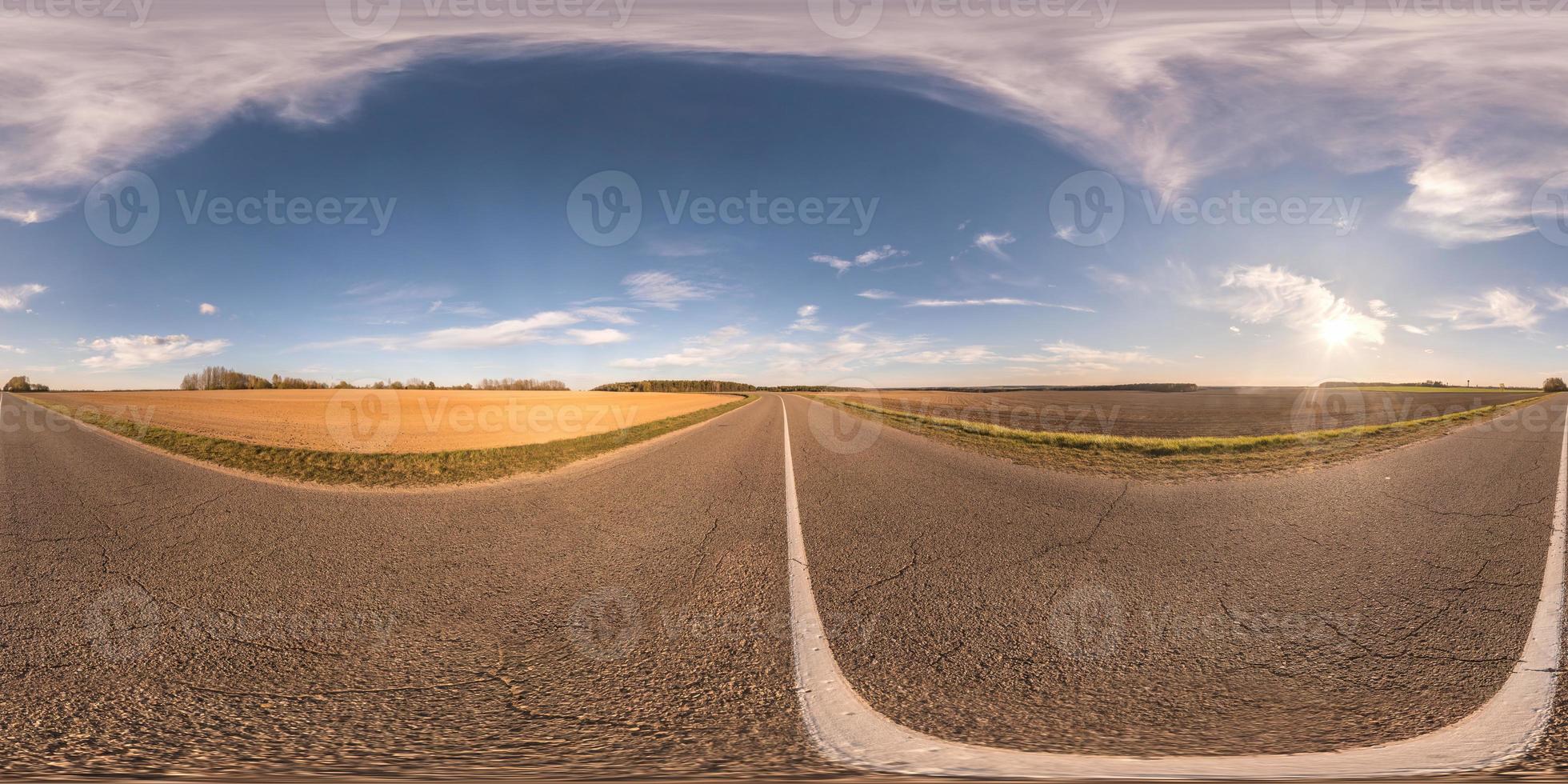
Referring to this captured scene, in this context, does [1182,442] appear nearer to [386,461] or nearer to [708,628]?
[708,628]

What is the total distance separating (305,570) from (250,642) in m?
1.58

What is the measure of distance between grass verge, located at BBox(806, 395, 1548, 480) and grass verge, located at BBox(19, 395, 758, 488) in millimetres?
10265

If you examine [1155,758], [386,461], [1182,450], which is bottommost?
[1155,758]

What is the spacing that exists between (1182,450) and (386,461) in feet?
60.1

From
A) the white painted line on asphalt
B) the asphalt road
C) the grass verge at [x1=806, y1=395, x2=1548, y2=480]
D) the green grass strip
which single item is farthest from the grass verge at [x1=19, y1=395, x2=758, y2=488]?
the green grass strip

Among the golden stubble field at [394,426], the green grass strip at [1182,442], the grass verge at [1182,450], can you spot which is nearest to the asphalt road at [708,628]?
the grass verge at [1182,450]

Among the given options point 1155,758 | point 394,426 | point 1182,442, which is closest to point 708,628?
point 1155,758

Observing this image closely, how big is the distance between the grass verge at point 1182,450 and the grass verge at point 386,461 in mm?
10265

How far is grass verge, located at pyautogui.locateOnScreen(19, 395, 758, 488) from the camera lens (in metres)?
9.70

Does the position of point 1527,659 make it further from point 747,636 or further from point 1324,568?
point 747,636

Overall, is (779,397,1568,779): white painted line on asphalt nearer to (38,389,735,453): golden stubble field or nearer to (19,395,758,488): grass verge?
(19,395,758,488): grass verge

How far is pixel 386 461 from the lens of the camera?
11945 mm

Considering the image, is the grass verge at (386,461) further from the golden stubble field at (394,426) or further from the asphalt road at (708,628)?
the asphalt road at (708,628)

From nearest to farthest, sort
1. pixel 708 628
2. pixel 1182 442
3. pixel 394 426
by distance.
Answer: pixel 708 628
pixel 1182 442
pixel 394 426
